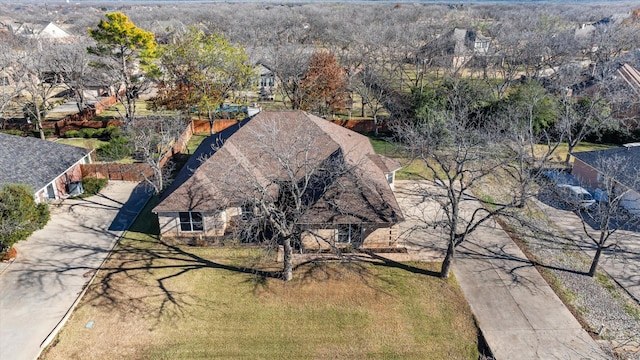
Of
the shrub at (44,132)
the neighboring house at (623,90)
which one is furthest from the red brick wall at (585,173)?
the shrub at (44,132)

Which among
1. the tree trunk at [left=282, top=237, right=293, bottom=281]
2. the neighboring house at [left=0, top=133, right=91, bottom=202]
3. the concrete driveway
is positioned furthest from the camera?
the neighboring house at [left=0, top=133, right=91, bottom=202]

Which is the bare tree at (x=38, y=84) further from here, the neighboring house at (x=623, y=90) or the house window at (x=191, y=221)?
the neighboring house at (x=623, y=90)

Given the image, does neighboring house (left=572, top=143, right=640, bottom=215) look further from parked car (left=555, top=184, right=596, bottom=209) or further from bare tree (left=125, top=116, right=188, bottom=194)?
bare tree (left=125, top=116, right=188, bottom=194)

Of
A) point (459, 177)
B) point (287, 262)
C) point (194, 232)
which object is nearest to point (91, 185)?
point (194, 232)

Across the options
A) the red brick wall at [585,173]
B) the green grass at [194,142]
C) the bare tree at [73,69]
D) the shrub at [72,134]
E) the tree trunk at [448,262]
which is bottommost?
the tree trunk at [448,262]

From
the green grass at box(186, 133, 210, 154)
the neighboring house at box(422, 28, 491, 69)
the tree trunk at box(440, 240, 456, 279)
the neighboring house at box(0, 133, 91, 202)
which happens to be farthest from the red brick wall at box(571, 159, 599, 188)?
the neighboring house at box(0, 133, 91, 202)
